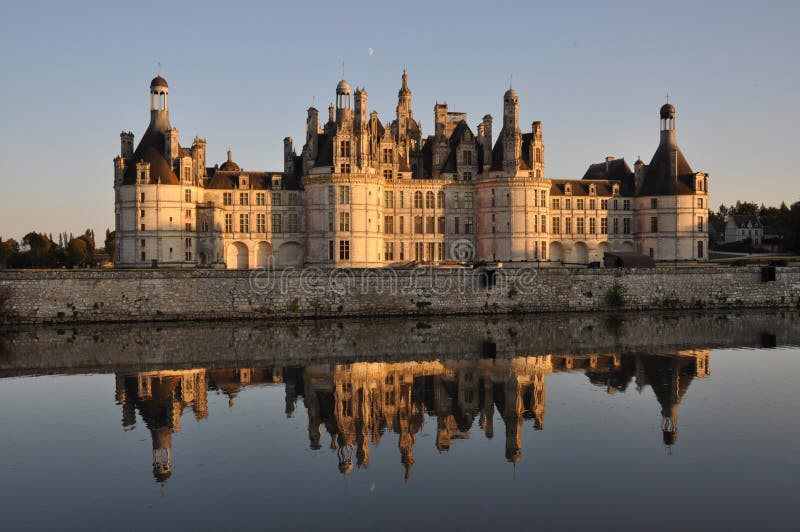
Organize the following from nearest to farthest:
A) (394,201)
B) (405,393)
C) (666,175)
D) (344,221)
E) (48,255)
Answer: (405,393)
(344,221)
(394,201)
(666,175)
(48,255)

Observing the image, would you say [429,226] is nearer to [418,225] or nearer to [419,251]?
[418,225]

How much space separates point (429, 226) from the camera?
64375mm

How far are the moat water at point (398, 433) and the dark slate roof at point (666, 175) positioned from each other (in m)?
34.1

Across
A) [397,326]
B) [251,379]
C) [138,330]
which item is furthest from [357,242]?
[251,379]

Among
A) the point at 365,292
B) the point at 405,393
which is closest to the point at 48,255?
the point at 365,292

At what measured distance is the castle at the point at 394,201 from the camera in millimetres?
57156

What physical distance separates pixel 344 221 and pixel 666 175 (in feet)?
101

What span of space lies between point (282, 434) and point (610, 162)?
61517mm

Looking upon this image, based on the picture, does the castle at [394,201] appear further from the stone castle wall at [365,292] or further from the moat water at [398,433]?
the moat water at [398,433]

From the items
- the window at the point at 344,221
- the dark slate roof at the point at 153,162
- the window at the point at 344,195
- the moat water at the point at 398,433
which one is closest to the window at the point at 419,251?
the window at the point at 344,221

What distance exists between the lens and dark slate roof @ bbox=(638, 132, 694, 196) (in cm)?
6594

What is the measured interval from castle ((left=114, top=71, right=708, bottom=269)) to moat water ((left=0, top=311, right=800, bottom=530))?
2472 cm

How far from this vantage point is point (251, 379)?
25828mm

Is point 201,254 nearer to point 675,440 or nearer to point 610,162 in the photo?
point 610,162
